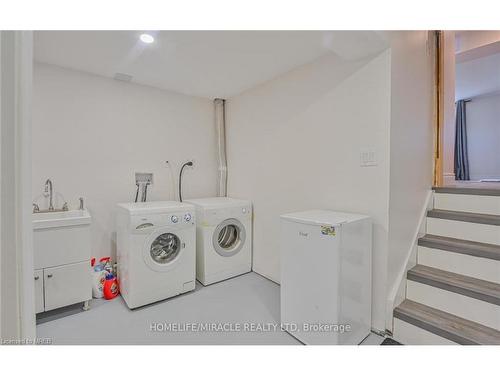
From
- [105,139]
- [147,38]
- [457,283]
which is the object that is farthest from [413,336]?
[105,139]

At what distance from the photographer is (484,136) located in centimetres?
529

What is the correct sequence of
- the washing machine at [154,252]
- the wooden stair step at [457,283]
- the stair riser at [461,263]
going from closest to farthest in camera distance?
the wooden stair step at [457,283] < the stair riser at [461,263] < the washing machine at [154,252]

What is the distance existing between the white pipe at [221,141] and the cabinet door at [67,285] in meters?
1.71

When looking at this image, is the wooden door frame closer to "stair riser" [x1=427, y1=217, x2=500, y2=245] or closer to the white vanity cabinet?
"stair riser" [x1=427, y1=217, x2=500, y2=245]

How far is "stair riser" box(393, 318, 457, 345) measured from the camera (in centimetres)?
145

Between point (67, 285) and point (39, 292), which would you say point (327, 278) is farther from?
point (39, 292)

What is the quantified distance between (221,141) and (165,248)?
1545mm

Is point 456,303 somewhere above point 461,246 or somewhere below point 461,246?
below

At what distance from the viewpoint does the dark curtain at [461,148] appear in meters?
5.47

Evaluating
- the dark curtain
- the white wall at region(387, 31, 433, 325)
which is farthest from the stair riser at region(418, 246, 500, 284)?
the dark curtain

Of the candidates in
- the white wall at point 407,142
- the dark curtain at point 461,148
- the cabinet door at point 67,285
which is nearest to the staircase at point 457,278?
the white wall at point 407,142

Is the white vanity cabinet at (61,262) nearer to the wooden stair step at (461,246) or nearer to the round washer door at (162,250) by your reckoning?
the round washer door at (162,250)
